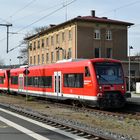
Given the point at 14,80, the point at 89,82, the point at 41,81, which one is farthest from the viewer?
the point at 14,80

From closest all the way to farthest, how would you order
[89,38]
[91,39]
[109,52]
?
[89,38]
[91,39]
[109,52]

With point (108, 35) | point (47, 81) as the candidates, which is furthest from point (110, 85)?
point (108, 35)

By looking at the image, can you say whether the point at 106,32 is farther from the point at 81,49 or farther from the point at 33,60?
the point at 33,60

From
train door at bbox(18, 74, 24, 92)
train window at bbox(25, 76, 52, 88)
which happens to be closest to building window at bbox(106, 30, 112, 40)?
train door at bbox(18, 74, 24, 92)

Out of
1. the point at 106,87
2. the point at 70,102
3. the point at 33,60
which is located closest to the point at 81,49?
the point at 33,60

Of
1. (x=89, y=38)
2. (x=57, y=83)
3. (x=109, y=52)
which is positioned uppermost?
(x=89, y=38)

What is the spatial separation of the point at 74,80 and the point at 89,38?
4736 cm

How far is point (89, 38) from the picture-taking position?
246 feet

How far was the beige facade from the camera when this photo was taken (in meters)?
73.6

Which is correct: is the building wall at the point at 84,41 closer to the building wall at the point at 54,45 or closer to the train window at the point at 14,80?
the building wall at the point at 54,45

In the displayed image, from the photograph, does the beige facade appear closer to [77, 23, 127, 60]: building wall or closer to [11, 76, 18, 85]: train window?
[77, 23, 127, 60]: building wall

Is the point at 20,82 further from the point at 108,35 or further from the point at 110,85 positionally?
the point at 108,35

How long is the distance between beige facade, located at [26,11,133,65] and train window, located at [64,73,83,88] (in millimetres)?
42820

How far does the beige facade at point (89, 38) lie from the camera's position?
242 feet
